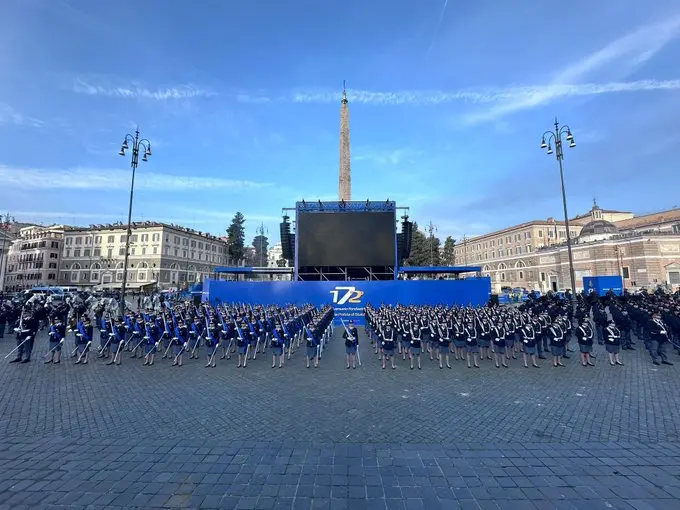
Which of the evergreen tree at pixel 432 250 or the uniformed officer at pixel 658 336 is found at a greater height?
the evergreen tree at pixel 432 250

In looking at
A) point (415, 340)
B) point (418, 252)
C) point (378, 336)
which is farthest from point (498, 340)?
point (418, 252)

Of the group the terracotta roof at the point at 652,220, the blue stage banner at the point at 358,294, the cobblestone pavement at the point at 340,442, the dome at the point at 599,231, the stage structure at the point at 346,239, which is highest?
the terracotta roof at the point at 652,220

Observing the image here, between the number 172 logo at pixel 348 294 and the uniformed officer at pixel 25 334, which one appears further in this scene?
the number 172 logo at pixel 348 294

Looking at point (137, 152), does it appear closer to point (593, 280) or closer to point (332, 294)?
point (332, 294)

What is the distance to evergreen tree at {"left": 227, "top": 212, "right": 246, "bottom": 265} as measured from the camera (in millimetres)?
75500

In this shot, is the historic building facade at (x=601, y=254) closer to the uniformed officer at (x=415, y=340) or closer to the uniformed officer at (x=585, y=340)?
the uniformed officer at (x=585, y=340)

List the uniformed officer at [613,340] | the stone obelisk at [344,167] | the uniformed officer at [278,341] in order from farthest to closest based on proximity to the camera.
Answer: the stone obelisk at [344,167] → the uniformed officer at [278,341] → the uniformed officer at [613,340]

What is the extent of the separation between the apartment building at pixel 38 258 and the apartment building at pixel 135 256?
2759 millimetres

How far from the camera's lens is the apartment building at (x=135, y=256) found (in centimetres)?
6706

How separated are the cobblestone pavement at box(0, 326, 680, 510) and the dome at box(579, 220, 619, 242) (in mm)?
70645

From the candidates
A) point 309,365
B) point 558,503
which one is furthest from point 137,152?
point 558,503

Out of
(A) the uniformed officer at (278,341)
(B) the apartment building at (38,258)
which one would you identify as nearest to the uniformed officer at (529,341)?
(A) the uniformed officer at (278,341)

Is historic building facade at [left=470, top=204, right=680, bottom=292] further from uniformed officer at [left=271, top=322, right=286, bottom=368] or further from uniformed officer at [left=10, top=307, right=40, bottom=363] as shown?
uniformed officer at [left=10, top=307, right=40, bottom=363]

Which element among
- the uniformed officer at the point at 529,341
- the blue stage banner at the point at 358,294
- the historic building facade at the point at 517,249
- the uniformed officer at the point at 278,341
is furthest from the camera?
the historic building facade at the point at 517,249
